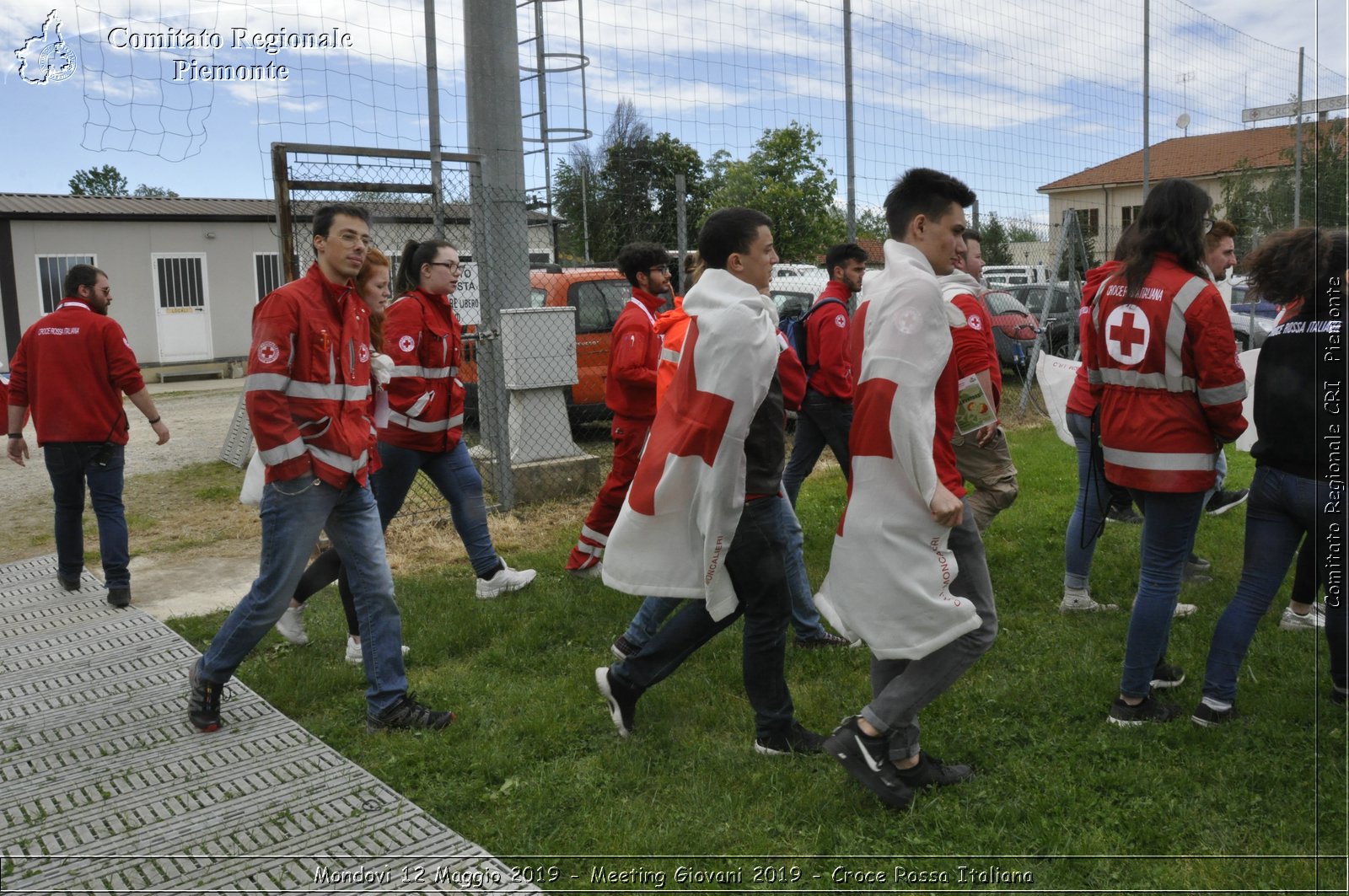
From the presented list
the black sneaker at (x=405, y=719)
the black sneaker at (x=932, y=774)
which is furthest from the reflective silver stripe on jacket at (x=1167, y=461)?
the black sneaker at (x=405, y=719)

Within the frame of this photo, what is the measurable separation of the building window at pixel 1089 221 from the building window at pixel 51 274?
71.3 feet

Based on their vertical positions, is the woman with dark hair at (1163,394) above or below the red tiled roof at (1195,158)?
below

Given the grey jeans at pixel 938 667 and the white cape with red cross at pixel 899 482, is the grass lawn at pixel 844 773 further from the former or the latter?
the white cape with red cross at pixel 899 482

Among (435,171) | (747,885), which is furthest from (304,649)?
(435,171)

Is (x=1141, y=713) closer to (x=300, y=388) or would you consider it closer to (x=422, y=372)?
(x=300, y=388)

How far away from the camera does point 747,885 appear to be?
10.3 feet

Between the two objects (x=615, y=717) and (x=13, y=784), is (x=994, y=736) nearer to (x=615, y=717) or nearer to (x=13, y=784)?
(x=615, y=717)

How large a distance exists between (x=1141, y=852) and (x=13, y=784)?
3.93m

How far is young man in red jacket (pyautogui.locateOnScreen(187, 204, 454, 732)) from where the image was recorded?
4.03 metres

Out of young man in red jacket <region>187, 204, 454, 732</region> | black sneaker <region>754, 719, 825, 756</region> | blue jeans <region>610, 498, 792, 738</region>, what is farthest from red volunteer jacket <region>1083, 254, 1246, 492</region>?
young man in red jacket <region>187, 204, 454, 732</region>

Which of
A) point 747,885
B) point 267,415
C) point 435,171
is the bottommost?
point 747,885

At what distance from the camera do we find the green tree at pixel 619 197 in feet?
38.7

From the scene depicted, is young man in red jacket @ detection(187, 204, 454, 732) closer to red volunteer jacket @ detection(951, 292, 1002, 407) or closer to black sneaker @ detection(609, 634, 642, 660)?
black sneaker @ detection(609, 634, 642, 660)

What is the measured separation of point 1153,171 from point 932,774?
9.80 metres
